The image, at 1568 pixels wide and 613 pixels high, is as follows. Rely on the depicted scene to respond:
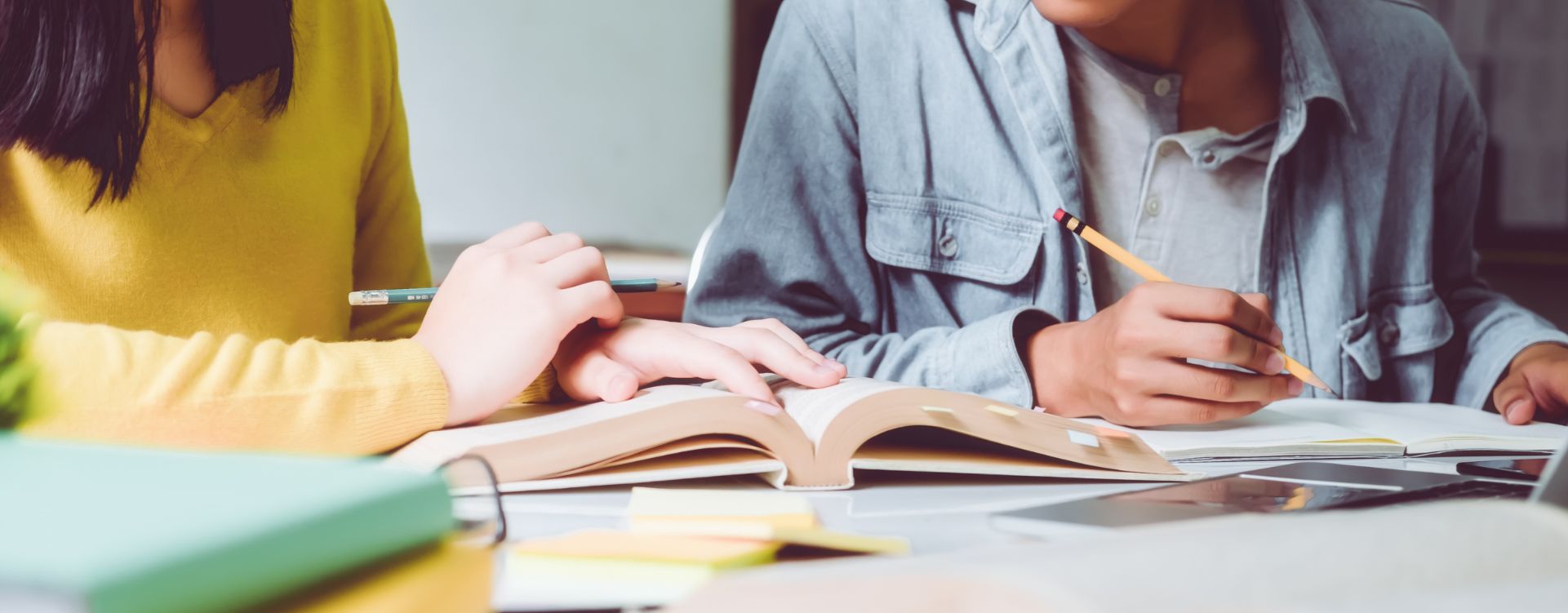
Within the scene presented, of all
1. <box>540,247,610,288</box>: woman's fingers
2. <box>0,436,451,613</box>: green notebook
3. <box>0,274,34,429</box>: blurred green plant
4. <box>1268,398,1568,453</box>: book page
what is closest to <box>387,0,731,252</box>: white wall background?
<box>540,247,610,288</box>: woman's fingers

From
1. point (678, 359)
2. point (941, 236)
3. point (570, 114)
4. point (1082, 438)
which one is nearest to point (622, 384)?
point (678, 359)

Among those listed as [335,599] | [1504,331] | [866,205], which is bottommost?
[1504,331]

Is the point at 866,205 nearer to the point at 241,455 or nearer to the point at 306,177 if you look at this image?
the point at 306,177

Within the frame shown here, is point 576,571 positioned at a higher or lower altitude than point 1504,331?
higher

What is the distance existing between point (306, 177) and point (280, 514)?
0.67 m

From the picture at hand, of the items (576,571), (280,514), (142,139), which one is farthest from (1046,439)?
(142,139)

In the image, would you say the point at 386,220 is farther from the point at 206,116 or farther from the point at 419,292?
the point at 419,292

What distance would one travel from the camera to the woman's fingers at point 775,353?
66 centimetres

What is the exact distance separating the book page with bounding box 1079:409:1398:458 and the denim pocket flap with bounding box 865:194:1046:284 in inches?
11.0

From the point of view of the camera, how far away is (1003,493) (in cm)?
56

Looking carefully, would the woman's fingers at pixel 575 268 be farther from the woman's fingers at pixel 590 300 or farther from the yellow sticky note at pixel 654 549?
the yellow sticky note at pixel 654 549

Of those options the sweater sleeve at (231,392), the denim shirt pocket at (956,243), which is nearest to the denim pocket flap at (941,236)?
the denim shirt pocket at (956,243)

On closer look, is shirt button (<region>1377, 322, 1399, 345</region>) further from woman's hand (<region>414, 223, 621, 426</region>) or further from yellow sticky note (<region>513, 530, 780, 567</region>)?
yellow sticky note (<region>513, 530, 780, 567</region>)

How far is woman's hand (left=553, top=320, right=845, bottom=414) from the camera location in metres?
0.65
